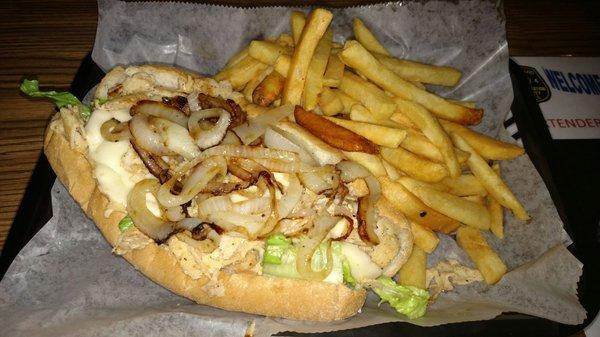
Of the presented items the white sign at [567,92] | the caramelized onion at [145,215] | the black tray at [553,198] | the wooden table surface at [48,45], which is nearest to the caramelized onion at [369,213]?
the black tray at [553,198]

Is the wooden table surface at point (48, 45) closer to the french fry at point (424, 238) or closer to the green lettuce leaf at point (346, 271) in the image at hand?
the green lettuce leaf at point (346, 271)

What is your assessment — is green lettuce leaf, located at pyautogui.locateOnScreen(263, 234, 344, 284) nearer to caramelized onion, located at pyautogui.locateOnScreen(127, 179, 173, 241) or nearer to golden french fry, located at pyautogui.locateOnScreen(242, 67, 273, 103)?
caramelized onion, located at pyautogui.locateOnScreen(127, 179, 173, 241)

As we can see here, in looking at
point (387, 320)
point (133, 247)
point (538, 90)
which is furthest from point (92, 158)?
point (538, 90)

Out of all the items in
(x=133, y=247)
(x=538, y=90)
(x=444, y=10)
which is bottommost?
(x=133, y=247)

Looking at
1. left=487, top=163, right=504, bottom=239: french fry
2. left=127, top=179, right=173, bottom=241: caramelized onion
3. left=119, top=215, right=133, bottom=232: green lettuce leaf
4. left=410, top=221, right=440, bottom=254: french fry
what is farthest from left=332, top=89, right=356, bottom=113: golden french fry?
left=119, top=215, right=133, bottom=232: green lettuce leaf

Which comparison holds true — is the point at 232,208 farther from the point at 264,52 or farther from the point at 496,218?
the point at 496,218

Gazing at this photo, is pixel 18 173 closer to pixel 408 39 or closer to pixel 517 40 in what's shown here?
pixel 408 39
